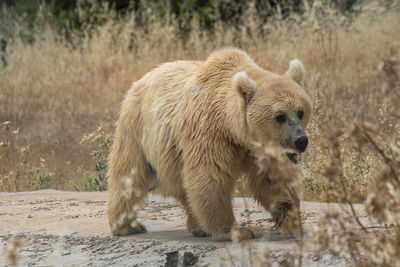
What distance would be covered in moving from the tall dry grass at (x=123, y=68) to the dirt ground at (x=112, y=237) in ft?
5.89

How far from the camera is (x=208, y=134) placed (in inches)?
164

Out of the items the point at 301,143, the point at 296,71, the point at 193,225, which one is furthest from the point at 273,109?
the point at 193,225

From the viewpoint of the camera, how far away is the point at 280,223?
427cm

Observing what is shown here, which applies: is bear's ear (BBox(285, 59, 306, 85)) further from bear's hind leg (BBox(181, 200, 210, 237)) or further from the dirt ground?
bear's hind leg (BBox(181, 200, 210, 237))

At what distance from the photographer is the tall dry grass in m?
8.98

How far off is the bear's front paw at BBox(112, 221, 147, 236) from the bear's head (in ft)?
4.23

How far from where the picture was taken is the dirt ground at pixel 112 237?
3.76m

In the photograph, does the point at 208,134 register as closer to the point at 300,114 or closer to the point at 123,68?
the point at 300,114

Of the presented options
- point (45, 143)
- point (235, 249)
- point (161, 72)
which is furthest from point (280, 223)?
point (45, 143)

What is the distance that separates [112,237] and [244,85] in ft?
5.09

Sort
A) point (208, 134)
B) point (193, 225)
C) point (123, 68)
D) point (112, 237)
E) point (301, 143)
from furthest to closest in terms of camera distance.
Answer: point (123, 68) < point (112, 237) < point (193, 225) < point (208, 134) < point (301, 143)

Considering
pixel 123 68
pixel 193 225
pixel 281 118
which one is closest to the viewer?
pixel 281 118

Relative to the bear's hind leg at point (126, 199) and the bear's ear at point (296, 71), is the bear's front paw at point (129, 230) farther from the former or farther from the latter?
the bear's ear at point (296, 71)

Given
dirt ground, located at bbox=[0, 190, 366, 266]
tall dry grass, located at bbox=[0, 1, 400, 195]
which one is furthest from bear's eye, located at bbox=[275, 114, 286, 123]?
tall dry grass, located at bbox=[0, 1, 400, 195]
